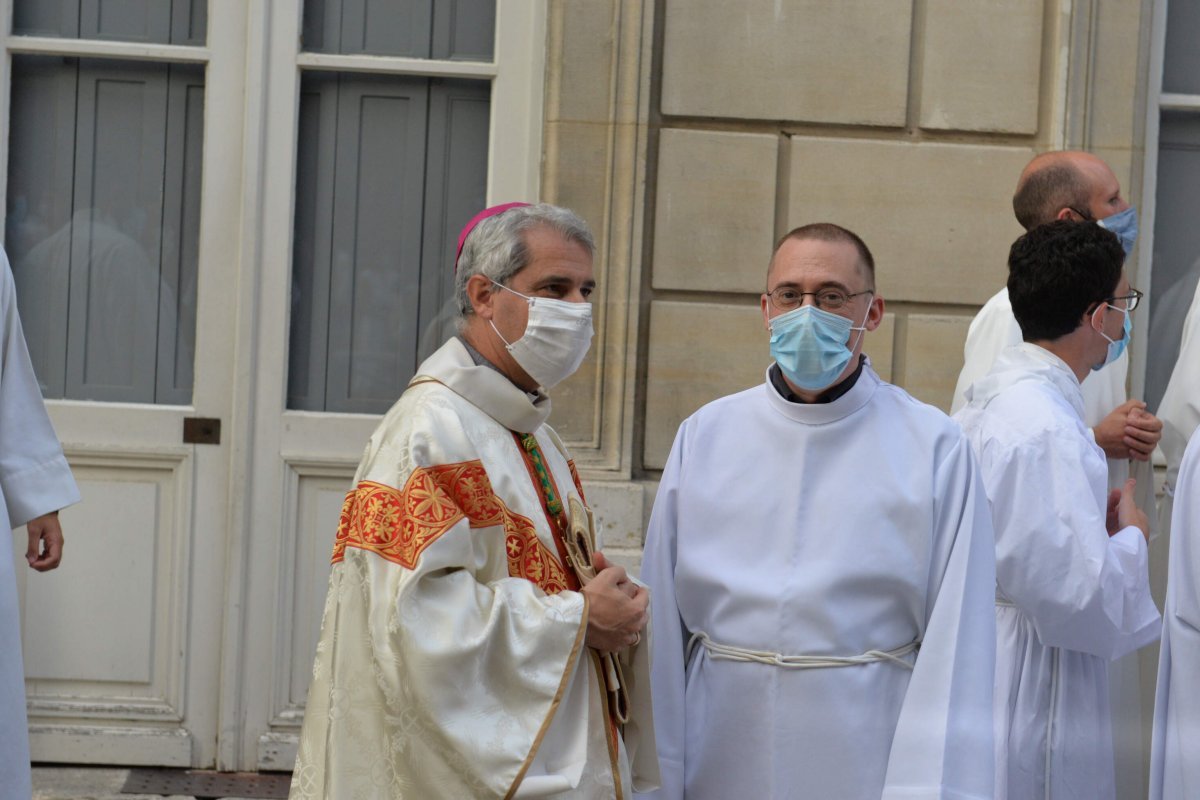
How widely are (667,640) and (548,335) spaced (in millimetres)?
705

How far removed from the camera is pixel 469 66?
5.30 meters

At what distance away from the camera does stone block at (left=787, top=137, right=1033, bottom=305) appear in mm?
5141

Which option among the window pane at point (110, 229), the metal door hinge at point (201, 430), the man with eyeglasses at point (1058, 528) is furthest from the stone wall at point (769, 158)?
the man with eyeglasses at point (1058, 528)

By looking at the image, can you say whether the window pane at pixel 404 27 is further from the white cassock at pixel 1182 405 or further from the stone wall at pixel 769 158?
the white cassock at pixel 1182 405

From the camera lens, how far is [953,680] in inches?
108

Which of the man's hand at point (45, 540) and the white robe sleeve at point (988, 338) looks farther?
the white robe sleeve at point (988, 338)

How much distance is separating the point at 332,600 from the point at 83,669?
3.04 m

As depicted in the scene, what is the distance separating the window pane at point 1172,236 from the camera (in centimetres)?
558

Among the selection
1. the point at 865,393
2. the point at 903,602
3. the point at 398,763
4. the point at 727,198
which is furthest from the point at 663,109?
the point at 398,763

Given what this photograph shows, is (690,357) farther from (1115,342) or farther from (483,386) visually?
(483,386)

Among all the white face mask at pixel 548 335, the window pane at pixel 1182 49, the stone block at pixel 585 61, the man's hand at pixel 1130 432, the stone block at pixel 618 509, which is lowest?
the stone block at pixel 618 509

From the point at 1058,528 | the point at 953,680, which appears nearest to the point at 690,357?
the point at 1058,528

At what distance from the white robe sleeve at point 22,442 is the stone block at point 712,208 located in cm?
208

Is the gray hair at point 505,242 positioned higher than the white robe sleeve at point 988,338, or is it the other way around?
the gray hair at point 505,242
